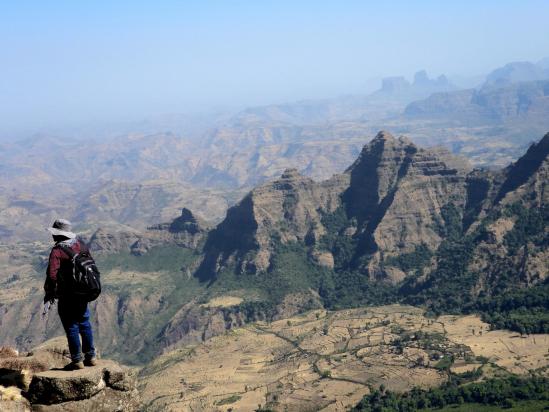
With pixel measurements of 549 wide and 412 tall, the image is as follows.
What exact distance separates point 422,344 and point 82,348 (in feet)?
412

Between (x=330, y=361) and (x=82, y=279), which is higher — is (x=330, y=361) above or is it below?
below

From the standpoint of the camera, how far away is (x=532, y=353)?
126 meters

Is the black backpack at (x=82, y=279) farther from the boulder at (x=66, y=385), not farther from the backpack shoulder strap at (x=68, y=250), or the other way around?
the boulder at (x=66, y=385)

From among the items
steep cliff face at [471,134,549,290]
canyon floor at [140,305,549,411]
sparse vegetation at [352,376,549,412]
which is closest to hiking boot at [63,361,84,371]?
sparse vegetation at [352,376,549,412]

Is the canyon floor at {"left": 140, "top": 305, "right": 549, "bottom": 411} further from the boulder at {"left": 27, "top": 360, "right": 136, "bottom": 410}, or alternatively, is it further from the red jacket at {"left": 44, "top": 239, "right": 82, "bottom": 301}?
the red jacket at {"left": 44, "top": 239, "right": 82, "bottom": 301}

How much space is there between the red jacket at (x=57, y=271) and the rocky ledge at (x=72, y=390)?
9.87 ft

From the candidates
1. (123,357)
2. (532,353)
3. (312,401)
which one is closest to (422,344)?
(532,353)

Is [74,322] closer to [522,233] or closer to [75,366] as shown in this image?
[75,366]

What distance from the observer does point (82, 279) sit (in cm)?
2028

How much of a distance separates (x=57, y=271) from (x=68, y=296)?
0.99m

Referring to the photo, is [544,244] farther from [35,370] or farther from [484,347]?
[35,370]

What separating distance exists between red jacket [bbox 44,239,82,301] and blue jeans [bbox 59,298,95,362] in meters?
0.56

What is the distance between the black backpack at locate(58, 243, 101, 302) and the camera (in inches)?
798

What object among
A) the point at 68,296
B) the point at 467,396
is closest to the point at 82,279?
the point at 68,296
